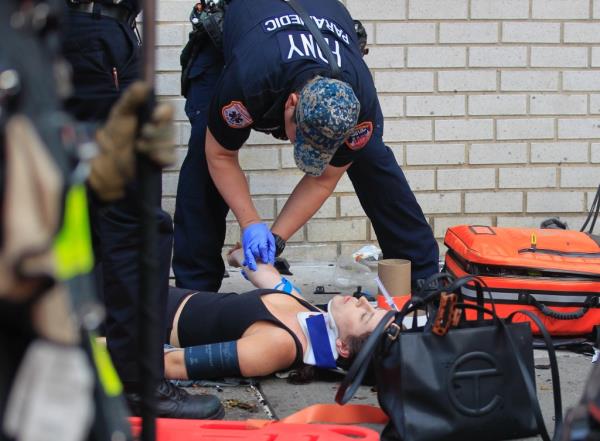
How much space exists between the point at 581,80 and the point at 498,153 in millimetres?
622

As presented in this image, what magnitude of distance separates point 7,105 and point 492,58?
167 inches

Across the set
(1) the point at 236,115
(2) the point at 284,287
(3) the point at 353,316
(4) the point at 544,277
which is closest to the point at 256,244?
(2) the point at 284,287

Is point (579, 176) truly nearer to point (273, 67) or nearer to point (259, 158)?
point (259, 158)

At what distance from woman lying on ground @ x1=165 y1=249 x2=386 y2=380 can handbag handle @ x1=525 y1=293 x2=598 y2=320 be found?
649 mm

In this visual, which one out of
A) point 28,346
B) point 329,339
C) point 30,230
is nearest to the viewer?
point 30,230

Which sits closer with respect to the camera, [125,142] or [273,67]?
[125,142]

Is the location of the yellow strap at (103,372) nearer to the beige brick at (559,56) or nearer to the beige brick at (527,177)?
the beige brick at (527,177)

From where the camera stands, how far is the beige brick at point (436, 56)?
16.8ft

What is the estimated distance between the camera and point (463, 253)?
12.5 feet

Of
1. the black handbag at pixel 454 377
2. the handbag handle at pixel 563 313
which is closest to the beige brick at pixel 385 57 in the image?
the handbag handle at pixel 563 313

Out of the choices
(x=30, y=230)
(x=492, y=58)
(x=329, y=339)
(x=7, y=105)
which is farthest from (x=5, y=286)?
(x=492, y=58)

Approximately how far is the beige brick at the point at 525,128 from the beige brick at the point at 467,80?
22 centimetres

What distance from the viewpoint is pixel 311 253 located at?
520 centimetres

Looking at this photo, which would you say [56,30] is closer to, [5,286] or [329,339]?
→ [5,286]
